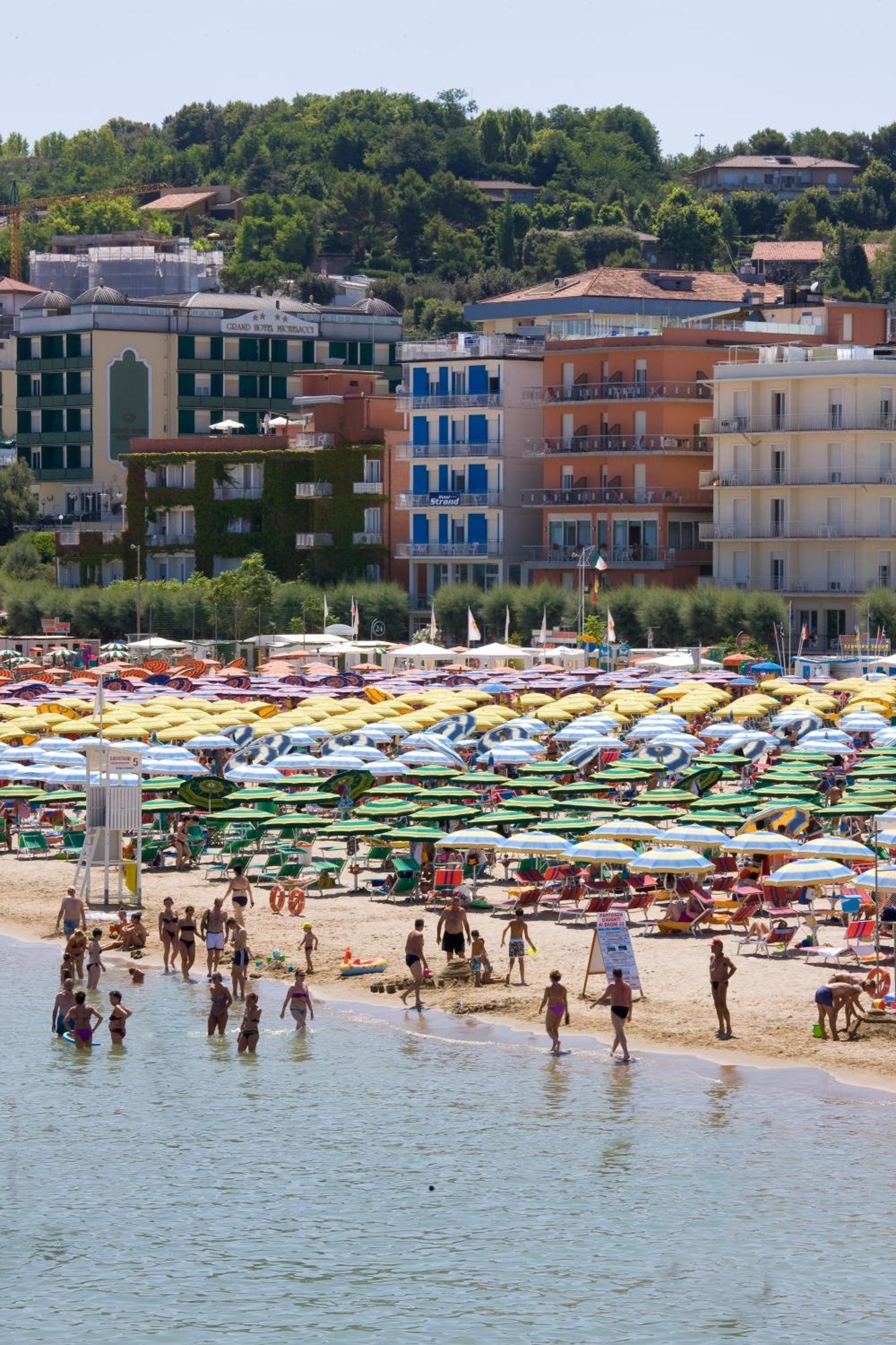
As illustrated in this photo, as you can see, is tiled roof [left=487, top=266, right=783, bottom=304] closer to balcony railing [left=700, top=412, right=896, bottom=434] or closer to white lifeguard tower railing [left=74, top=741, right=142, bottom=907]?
balcony railing [left=700, top=412, right=896, bottom=434]

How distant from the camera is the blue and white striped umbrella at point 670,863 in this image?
37.2 m

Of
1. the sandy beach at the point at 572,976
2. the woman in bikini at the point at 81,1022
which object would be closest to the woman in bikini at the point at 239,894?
the sandy beach at the point at 572,976

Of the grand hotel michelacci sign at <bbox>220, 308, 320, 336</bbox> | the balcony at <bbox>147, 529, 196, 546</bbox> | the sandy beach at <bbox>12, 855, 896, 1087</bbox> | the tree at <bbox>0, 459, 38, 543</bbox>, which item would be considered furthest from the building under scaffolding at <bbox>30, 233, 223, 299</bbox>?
the sandy beach at <bbox>12, 855, 896, 1087</bbox>

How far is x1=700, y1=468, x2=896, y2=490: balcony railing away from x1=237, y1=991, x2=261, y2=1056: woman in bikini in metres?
54.3

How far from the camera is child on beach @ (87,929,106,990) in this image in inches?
1423

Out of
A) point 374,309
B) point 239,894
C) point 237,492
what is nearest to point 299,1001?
point 239,894

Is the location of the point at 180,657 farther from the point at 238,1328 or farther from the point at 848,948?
the point at 238,1328

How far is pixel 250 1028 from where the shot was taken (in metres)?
33.2

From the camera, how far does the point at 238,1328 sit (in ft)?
79.2

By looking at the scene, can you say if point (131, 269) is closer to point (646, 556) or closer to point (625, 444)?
point (625, 444)

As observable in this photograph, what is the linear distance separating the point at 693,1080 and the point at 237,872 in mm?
12223

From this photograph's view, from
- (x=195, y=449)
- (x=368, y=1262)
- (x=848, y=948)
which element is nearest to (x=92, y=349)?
(x=195, y=449)

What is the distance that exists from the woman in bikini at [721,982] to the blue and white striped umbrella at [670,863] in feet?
14.4

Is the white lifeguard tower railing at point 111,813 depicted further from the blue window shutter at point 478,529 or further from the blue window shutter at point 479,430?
the blue window shutter at point 479,430
